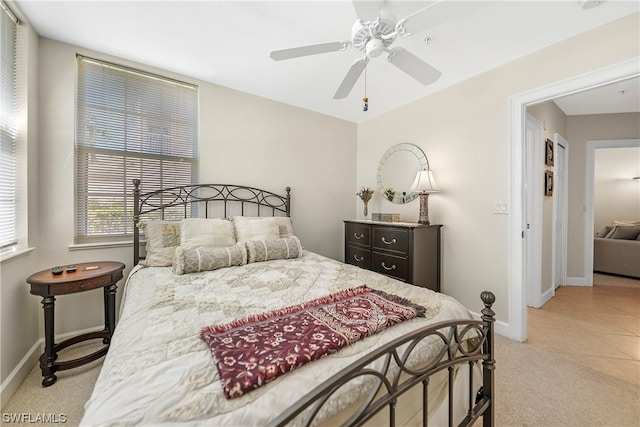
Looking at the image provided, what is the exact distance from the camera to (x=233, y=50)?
90.8 inches

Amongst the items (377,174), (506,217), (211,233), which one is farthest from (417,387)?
(377,174)

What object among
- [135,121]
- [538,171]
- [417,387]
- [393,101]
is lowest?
[417,387]

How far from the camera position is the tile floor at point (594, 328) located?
2066 mm

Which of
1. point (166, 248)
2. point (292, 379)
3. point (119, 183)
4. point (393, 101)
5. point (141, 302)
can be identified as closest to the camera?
point (292, 379)

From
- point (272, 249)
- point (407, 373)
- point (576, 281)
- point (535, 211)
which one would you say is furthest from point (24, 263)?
point (576, 281)

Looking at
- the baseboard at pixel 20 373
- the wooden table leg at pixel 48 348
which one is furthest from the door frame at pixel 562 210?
the baseboard at pixel 20 373

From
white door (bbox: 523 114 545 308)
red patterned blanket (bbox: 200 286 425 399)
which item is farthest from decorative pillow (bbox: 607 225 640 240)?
red patterned blanket (bbox: 200 286 425 399)

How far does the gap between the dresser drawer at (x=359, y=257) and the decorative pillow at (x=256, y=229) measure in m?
1.21

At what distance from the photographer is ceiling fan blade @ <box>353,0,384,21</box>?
1276mm

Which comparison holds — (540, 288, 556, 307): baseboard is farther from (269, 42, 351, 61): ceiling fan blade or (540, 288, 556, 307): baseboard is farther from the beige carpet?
(269, 42, 351, 61): ceiling fan blade

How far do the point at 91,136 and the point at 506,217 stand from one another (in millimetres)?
3994

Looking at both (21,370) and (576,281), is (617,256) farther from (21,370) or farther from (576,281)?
(21,370)

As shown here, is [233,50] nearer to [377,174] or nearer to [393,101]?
[393,101]

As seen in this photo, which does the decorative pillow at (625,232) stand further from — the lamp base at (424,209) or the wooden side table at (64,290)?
the wooden side table at (64,290)
